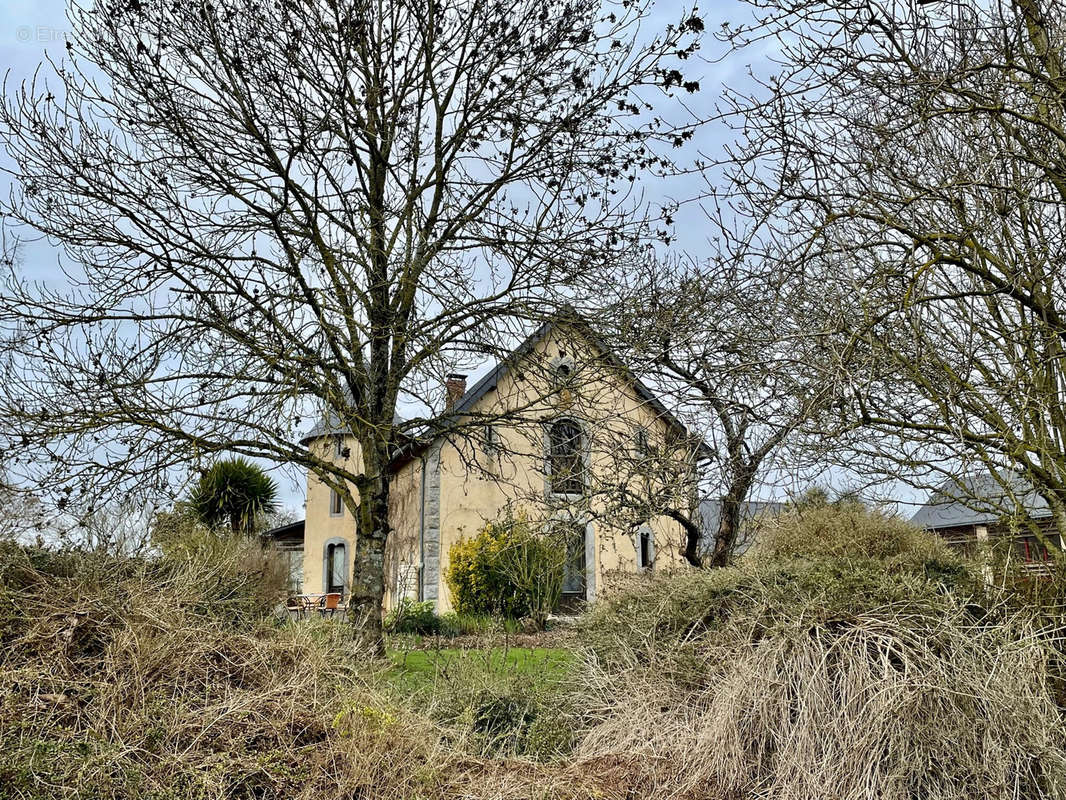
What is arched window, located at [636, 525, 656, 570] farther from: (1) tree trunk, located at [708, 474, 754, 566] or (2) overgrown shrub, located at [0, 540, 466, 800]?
(2) overgrown shrub, located at [0, 540, 466, 800]

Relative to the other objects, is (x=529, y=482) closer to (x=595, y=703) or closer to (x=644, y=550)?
(x=595, y=703)

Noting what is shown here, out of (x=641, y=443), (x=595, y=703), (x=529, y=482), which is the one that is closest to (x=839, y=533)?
(x=529, y=482)

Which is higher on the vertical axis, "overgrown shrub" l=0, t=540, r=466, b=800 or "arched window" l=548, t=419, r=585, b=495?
"arched window" l=548, t=419, r=585, b=495

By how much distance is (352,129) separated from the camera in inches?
350

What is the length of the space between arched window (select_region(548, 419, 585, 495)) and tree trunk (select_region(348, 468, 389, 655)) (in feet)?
6.94

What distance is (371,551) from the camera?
31.3ft

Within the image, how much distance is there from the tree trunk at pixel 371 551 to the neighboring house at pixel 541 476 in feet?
2.18

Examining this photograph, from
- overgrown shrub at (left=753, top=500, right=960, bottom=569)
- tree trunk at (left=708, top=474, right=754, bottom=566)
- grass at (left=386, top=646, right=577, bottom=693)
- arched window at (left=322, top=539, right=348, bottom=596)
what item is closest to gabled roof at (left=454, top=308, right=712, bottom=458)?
tree trunk at (left=708, top=474, right=754, bottom=566)

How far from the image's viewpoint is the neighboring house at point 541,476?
22.5 feet

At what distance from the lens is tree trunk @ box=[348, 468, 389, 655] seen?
9.35 metres

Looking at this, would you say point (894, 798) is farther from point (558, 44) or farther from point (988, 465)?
point (558, 44)

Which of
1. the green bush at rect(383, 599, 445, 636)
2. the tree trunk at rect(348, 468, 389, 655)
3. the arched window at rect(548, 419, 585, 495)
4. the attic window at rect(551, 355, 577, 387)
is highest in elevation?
the attic window at rect(551, 355, 577, 387)

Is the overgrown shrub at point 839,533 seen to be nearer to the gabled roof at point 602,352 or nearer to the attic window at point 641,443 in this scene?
the attic window at point 641,443

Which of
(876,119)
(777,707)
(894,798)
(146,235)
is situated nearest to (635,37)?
(876,119)
